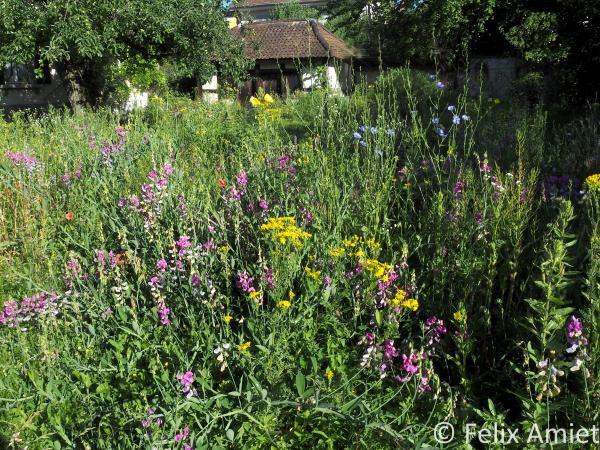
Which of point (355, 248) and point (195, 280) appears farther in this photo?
point (355, 248)

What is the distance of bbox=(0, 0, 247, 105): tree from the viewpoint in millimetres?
11195

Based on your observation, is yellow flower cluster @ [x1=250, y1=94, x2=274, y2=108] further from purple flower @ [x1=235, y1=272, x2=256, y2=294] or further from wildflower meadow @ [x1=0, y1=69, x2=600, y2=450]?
purple flower @ [x1=235, y1=272, x2=256, y2=294]

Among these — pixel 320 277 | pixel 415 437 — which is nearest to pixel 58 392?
pixel 320 277

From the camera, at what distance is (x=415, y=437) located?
1.82 metres

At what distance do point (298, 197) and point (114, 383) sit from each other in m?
1.43

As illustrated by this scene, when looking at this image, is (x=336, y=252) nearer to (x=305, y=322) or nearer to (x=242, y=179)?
(x=305, y=322)

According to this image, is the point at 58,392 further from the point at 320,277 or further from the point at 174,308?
the point at 320,277

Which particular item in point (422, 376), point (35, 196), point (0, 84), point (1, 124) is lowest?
point (422, 376)

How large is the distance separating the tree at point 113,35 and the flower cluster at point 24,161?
293 inches

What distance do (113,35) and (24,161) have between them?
27.7 ft

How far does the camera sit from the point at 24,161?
446 cm

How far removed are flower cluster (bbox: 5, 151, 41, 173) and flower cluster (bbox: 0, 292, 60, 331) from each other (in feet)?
A: 6.63

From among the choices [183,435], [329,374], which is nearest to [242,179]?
[329,374]

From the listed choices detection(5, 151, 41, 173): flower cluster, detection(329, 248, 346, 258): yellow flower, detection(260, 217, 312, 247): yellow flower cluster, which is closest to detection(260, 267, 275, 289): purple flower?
detection(260, 217, 312, 247): yellow flower cluster
